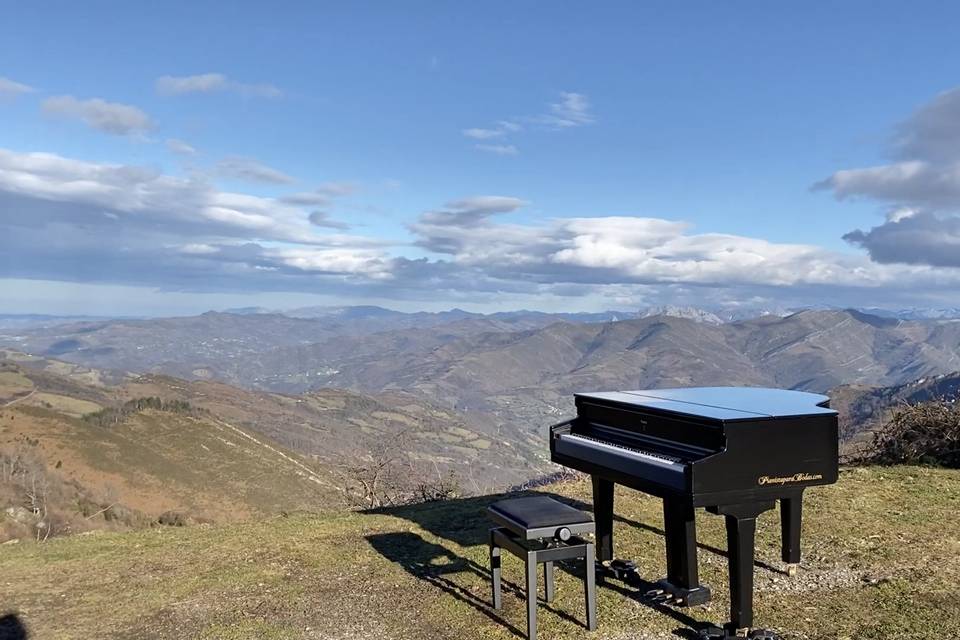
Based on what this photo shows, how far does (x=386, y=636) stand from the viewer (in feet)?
18.8

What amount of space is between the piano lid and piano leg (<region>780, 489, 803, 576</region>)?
1067mm

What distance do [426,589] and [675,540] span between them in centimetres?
258

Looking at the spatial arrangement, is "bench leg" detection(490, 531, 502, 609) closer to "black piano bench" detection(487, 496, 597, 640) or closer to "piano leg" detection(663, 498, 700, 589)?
"black piano bench" detection(487, 496, 597, 640)

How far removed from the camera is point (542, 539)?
19.3ft

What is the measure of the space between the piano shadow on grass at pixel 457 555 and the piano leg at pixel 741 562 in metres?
0.40

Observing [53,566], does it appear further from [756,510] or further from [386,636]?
[756,510]

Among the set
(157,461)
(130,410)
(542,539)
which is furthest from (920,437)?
(130,410)

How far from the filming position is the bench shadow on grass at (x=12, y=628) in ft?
19.2

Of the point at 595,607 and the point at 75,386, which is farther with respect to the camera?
the point at 75,386

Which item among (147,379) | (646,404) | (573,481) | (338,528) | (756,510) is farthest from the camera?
(147,379)

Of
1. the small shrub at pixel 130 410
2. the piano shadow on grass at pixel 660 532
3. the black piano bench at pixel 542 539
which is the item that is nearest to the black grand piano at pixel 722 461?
the piano shadow on grass at pixel 660 532

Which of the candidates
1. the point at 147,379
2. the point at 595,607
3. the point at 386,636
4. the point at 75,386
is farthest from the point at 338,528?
the point at 147,379

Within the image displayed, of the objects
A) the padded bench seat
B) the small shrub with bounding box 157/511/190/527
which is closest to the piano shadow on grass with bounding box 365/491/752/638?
the padded bench seat

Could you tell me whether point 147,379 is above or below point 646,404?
below
